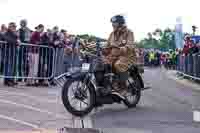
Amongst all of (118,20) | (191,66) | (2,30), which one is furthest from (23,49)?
(191,66)

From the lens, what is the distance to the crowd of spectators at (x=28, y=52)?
13.2m

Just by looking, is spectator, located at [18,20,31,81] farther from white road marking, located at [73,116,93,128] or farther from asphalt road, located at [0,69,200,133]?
white road marking, located at [73,116,93,128]

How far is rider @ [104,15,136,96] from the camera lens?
944 cm

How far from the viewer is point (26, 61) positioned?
1370 centimetres

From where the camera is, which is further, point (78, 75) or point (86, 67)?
point (86, 67)

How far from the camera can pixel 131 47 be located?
963 cm

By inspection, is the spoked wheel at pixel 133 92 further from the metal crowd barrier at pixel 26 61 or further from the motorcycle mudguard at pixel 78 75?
the metal crowd barrier at pixel 26 61

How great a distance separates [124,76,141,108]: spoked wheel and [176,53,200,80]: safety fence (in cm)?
824

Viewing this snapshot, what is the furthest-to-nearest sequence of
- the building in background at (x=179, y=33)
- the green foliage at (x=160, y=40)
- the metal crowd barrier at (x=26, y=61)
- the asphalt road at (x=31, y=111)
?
the green foliage at (x=160, y=40), the building in background at (x=179, y=33), the metal crowd barrier at (x=26, y=61), the asphalt road at (x=31, y=111)

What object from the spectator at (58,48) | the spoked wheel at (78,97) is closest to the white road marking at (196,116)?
the spoked wheel at (78,97)

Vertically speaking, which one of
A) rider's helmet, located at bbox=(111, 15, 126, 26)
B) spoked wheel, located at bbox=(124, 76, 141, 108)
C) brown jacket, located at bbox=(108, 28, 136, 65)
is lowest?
spoked wheel, located at bbox=(124, 76, 141, 108)

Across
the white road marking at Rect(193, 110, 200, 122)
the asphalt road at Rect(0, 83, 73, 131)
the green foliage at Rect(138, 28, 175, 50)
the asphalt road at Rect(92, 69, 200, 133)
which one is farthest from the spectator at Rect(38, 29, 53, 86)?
the green foliage at Rect(138, 28, 175, 50)

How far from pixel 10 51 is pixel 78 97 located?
17.4 ft

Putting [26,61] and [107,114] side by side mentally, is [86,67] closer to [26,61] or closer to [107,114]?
[107,114]
